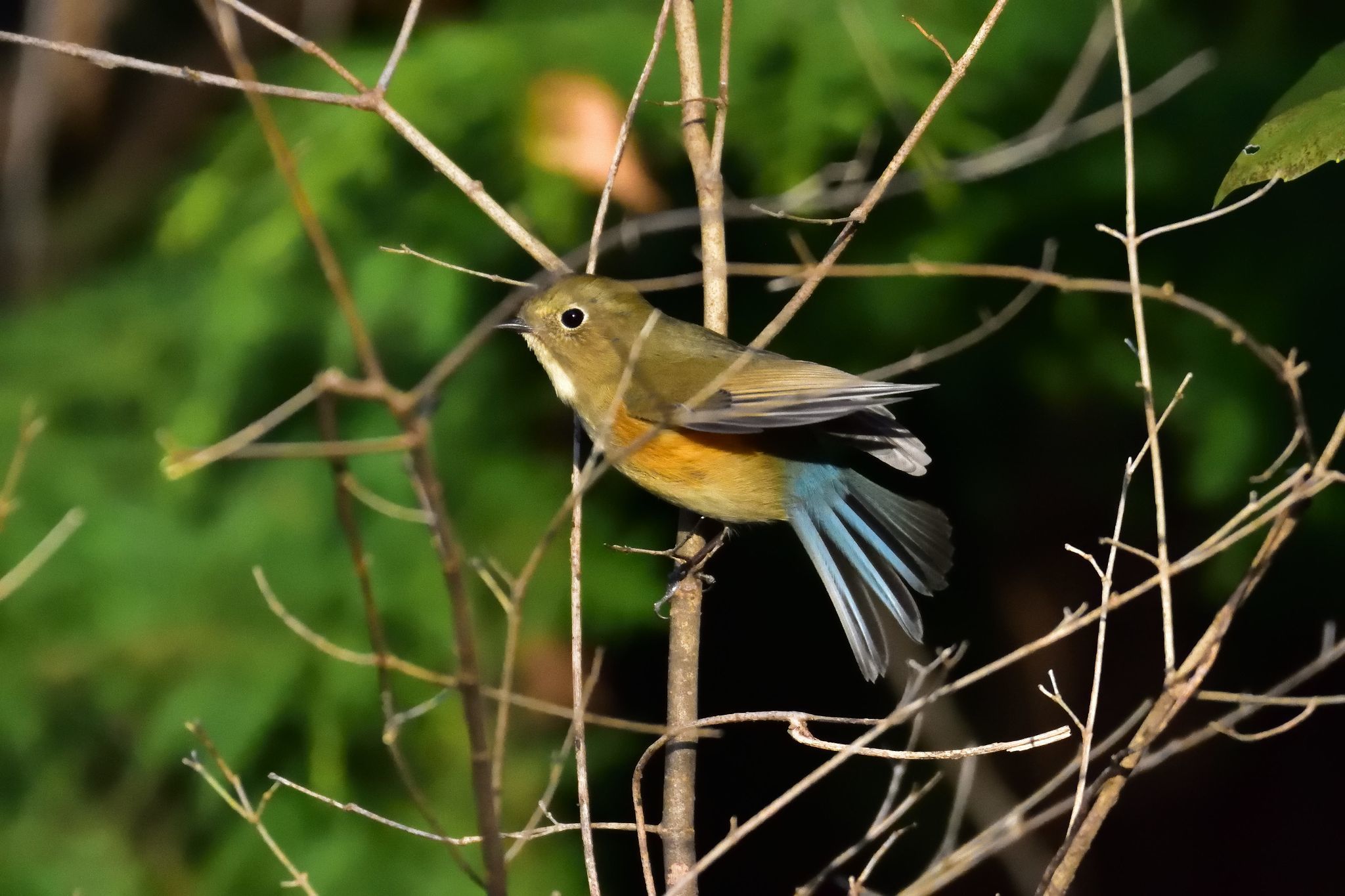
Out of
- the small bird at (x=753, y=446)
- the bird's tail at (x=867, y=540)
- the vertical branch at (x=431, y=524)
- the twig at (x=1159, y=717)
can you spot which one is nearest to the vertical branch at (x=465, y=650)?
the vertical branch at (x=431, y=524)

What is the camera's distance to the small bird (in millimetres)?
2791

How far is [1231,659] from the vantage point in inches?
210

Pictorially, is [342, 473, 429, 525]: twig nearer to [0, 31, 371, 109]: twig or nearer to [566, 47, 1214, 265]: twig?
[0, 31, 371, 109]: twig

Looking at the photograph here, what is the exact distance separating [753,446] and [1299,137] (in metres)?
1.47

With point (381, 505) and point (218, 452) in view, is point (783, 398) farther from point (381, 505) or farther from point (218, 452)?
point (218, 452)

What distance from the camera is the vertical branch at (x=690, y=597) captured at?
203cm

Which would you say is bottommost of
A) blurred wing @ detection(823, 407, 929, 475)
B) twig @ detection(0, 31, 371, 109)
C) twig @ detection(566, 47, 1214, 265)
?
blurred wing @ detection(823, 407, 929, 475)

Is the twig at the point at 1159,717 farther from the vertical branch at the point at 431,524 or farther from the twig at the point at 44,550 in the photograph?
the twig at the point at 44,550

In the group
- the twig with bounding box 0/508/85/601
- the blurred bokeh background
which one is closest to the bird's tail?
the blurred bokeh background

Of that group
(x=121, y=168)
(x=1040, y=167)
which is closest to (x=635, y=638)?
(x=1040, y=167)

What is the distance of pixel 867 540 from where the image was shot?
307 cm

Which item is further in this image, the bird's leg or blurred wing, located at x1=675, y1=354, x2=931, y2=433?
the bird's leg

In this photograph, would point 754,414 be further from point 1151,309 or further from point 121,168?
point 121,168

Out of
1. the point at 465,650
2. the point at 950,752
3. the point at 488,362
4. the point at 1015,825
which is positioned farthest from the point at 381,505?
the point at 488,362
